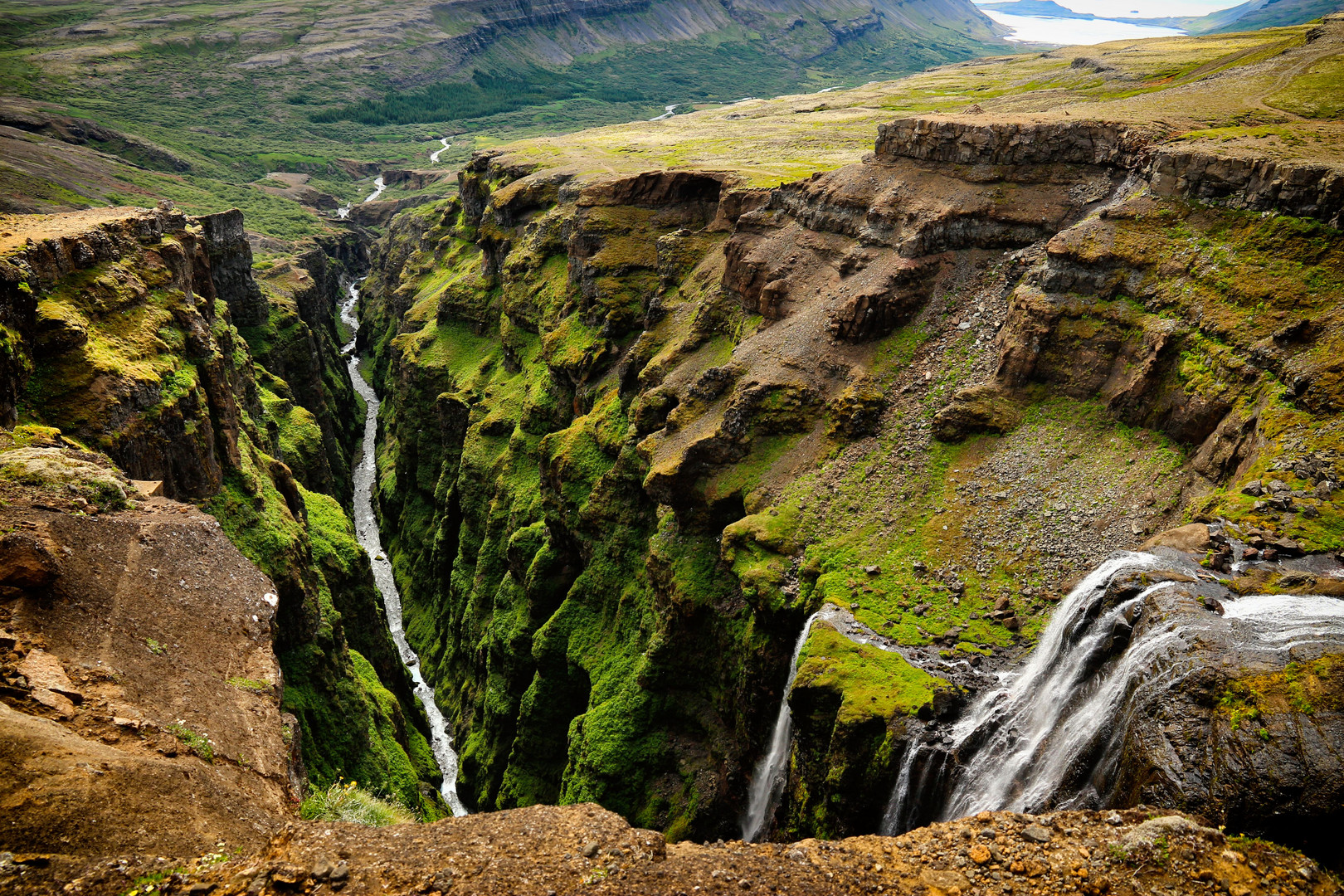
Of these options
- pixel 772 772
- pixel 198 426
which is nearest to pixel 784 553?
pixel 772 772

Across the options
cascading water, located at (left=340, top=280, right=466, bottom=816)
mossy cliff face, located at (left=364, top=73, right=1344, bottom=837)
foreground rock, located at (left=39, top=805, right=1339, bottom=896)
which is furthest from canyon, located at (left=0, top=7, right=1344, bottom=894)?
cascading water, located at (left=340, top=280, right=466, bottom=816)

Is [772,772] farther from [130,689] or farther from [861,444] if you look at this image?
[130,689]

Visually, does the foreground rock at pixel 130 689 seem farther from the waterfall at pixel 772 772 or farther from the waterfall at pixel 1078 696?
the waterfall at pixel 1078 696

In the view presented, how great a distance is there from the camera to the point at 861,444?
43.5 metres

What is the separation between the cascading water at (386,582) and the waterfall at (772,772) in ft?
106

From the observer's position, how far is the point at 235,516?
48.0 m

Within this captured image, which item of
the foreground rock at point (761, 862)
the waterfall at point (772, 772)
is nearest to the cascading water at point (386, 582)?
the waterfall at point (772, 772)

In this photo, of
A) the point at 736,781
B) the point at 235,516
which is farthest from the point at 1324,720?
the point at 235,516

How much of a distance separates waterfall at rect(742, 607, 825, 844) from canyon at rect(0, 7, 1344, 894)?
315 mm

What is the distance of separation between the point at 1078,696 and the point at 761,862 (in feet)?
38.7

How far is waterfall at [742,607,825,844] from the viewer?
3591 cm

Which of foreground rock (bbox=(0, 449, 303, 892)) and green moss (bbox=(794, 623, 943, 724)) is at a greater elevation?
foreground rock (bbox=(0, 449, 303, 892))

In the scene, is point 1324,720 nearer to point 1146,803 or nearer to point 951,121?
point 1146,803

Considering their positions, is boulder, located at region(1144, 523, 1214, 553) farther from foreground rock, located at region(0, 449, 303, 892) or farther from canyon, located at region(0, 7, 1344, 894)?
foreground rock, located at region(0, 449, 303, 892)
